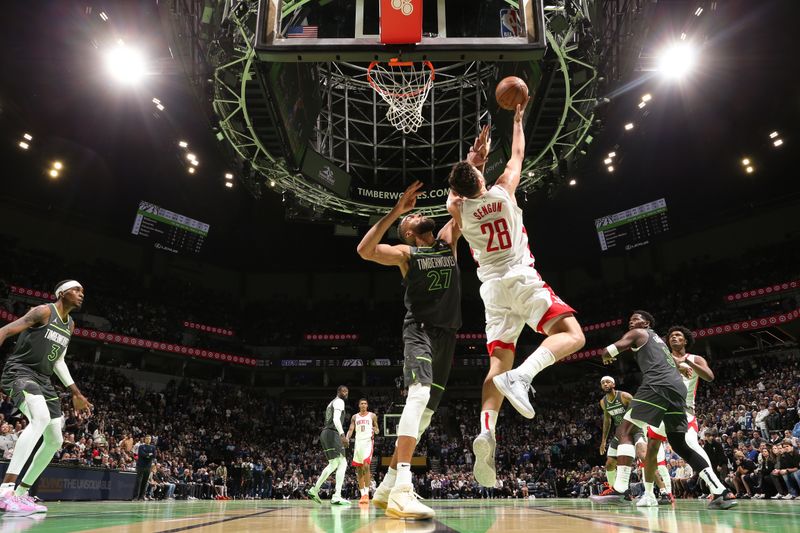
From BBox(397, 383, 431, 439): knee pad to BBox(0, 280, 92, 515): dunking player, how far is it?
3046mm

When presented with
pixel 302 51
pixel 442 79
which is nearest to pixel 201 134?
pixel 442 79

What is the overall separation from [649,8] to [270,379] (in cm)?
2799

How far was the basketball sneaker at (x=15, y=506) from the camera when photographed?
15.1 feet

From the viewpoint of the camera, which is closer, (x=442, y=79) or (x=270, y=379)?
(x=442, y=79)

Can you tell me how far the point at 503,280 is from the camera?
4.11 metres

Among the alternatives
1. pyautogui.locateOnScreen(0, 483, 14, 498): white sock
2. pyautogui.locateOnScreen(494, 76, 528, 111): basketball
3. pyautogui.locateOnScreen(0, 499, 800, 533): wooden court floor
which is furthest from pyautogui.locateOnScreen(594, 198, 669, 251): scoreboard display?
pyautogui.locateOnScreen(0, 483, 14, 498): white sock

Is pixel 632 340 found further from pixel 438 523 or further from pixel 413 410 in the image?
pixel 438 523

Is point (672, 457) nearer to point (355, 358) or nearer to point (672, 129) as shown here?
point (672, 129)

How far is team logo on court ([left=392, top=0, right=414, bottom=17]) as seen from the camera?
22.9ft

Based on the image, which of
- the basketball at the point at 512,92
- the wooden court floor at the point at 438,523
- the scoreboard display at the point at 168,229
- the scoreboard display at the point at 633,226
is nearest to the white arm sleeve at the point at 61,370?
the wooden court floor at the point at 438,523

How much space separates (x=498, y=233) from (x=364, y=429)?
281 inches

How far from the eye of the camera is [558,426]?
2612 centimetres

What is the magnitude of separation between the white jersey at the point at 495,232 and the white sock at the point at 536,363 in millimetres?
670

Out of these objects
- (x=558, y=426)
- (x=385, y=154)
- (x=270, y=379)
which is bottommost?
(x=558, y=426)
